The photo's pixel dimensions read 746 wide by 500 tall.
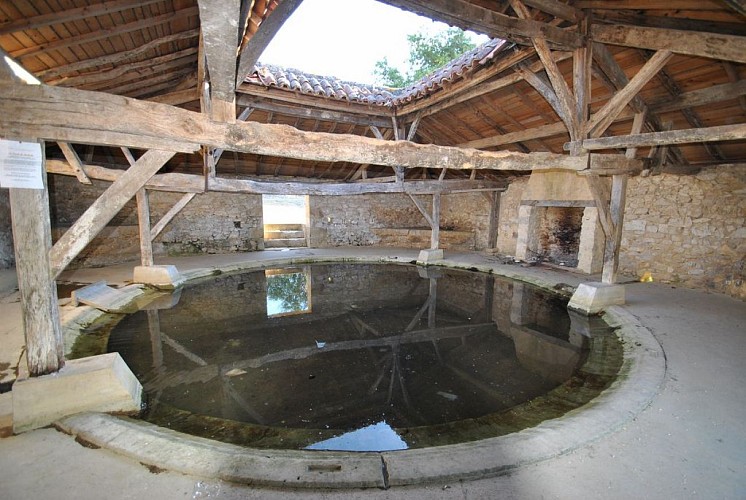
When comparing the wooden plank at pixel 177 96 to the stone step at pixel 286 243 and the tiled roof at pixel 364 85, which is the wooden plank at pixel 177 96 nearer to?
the tiled roof at pixel 364 85

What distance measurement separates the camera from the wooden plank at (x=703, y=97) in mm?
Result: 3619

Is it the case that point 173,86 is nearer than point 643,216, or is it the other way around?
point 173,86

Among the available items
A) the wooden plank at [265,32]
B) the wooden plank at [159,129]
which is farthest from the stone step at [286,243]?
the wooden plank at [265,32]

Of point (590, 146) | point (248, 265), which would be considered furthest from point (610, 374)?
point (248, 265)

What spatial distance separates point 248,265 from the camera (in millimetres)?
7656

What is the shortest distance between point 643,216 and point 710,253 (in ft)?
3.74

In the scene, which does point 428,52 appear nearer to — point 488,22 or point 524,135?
point 524,135

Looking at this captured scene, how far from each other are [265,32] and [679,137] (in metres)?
4.16

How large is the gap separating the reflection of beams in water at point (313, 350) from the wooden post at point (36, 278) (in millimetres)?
853

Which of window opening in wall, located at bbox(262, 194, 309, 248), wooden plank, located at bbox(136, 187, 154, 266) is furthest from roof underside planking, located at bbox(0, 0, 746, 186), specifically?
window opening in wall, located at bbox(262, 194, 309, 248)

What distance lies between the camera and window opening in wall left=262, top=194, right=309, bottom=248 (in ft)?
34.7

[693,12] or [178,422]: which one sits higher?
[693,12]

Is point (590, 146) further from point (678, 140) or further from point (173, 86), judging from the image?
point (173, 86)

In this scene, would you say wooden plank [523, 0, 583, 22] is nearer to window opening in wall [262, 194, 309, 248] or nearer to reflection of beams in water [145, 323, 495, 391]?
Answer: reflection of beams in water [145, 323, 495, 391]
